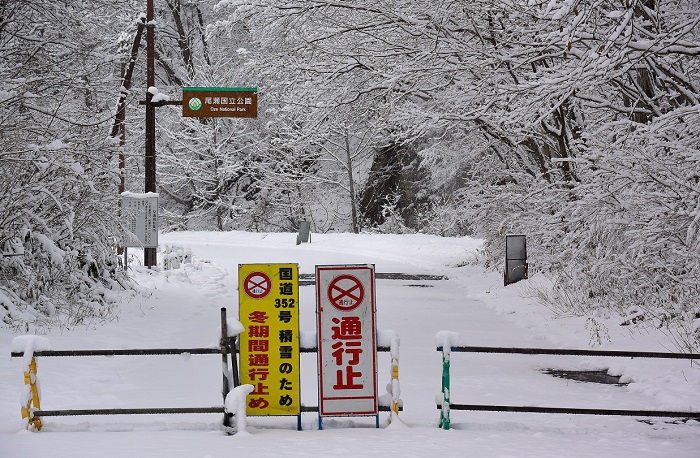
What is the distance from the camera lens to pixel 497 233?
83.5 ft

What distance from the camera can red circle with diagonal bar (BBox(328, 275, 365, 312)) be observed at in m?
7.58

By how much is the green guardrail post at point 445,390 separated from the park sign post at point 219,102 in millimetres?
16783

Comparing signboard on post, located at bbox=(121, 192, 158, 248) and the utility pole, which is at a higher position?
the utility pole

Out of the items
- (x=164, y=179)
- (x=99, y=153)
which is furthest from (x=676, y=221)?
(x=164, y=179)

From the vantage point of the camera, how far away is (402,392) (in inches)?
382

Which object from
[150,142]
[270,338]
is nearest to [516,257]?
[150,142]

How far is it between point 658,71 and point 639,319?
3.91m

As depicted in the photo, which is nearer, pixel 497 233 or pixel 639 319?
pixel 639 319

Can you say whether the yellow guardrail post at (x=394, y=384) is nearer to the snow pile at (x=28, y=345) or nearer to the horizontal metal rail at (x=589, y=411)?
the horizontal metal rail at (x=589, y=411)

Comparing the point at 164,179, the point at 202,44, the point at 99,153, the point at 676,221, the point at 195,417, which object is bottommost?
the point at 195,417

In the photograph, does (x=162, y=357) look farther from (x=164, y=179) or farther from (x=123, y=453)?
(x=164, y=179)

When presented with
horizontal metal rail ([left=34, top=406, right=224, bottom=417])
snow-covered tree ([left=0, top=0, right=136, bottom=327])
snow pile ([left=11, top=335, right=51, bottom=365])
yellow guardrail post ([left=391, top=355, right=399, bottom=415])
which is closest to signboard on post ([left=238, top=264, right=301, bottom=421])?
horizontal metal rail ([left=34, top=406, right=224, bottom=417])

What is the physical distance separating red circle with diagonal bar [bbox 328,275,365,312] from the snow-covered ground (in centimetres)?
113

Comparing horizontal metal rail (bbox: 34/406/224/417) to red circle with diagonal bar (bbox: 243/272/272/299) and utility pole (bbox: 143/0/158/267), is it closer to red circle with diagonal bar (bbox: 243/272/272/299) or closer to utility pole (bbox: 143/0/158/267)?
red circle with diagonal bar (bbox: 243/272/272/299)
